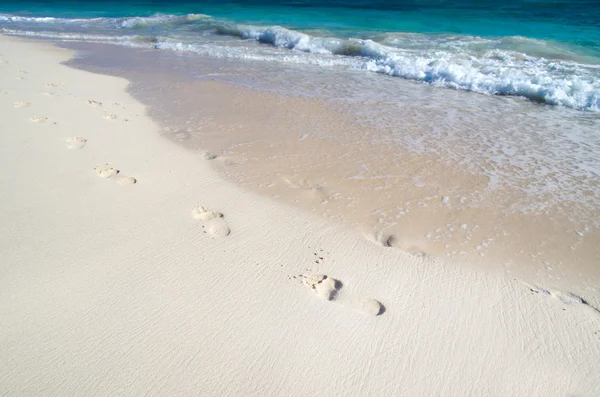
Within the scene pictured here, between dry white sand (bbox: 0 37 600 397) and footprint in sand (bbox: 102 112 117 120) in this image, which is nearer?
dry white sand (bbox: 0 37 600 397)

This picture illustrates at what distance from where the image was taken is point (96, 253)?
210 centimetres

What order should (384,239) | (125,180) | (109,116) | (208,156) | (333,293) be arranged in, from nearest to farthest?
(333,293), (384,239), (125,180), (208,156), (109,116)

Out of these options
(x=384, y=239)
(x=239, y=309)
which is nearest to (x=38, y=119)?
(x=239, y=309)

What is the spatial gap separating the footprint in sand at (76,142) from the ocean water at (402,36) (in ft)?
17.9

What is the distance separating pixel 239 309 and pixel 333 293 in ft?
1.62

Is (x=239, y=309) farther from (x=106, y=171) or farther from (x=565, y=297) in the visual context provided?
(x=106, y=171)

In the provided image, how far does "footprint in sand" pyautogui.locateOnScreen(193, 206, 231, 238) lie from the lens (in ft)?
7.82

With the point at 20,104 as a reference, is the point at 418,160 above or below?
below

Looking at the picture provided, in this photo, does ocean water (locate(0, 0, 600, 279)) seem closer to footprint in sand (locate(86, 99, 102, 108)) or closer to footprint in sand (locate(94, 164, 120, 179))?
footprint in sand (locate(86, 99, 102, 108))

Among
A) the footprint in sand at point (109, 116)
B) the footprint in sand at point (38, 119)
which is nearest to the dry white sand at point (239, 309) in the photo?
the footprint in sand at point (38, 119)

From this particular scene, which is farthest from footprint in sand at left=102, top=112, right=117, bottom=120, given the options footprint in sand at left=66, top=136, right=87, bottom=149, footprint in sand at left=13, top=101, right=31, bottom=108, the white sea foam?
the white sea foam

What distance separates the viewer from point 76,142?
3447 mm

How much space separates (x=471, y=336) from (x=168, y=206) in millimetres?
2018

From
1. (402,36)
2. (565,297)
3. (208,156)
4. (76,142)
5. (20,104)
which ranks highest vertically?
(402,36)
